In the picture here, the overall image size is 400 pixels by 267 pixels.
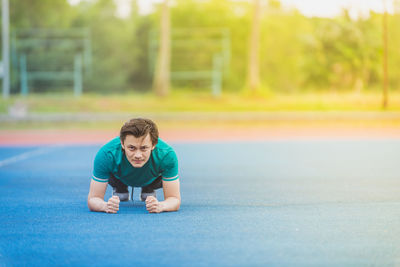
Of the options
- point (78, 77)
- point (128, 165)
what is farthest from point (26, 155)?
point (78, 77)

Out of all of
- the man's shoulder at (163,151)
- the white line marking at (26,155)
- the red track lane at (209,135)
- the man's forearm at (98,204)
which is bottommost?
the red track lane at (209,135)

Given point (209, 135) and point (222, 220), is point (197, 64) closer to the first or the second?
point (209, 135)

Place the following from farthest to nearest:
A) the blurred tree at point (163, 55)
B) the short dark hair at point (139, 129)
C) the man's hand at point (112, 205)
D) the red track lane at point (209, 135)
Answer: the blurred tree at point (163, 55) → the red track lane at point (209, 135) → the man's hand at point (112, 205) → the short dark hair at point (139, 129)

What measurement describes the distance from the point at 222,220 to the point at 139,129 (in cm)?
101

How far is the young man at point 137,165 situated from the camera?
15.5 feet

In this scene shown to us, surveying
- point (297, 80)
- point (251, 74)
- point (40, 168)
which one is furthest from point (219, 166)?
point (297, 80)

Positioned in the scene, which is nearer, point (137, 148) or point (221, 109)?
point (137, 148)

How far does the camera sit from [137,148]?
4.71m

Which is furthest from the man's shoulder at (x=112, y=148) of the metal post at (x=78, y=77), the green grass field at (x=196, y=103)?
the metal post at (x=78, y=77)

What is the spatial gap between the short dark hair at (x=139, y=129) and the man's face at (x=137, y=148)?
31 mm

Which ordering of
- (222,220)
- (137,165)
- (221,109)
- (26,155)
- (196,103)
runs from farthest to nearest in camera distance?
(196,103) → (221,109) → (26,155) → (222,220) → (137,165)

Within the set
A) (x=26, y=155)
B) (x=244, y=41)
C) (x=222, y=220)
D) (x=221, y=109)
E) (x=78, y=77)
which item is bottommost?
(x=26, y=155)

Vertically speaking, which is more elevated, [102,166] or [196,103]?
[102,166]

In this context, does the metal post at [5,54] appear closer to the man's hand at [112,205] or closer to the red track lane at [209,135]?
the red track lane at [209,135]
